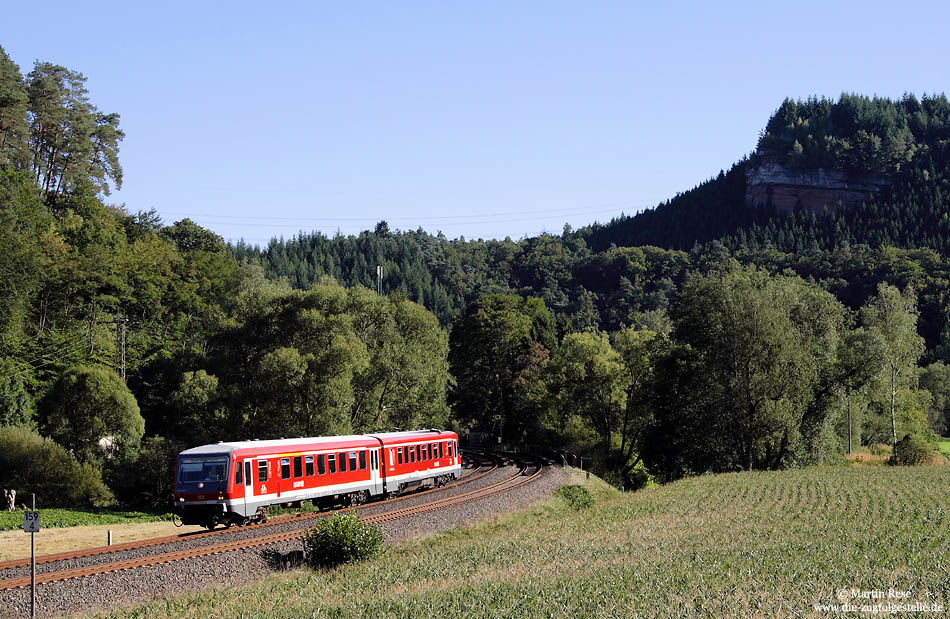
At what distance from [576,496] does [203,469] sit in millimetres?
18007

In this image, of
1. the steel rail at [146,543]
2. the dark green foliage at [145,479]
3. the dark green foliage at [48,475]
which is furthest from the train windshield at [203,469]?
the dark green foliage at [48,475]

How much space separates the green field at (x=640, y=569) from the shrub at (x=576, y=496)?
18.6ft

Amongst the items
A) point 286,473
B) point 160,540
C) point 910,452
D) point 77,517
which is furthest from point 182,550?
point 910,452

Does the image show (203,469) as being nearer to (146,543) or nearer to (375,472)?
(146,543)

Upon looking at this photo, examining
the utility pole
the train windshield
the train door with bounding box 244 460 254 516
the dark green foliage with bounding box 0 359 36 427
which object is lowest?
the train door with bounding box 244 460 254 516

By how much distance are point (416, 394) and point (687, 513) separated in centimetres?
2269

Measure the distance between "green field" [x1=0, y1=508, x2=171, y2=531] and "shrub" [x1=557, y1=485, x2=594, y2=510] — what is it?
59.1ft

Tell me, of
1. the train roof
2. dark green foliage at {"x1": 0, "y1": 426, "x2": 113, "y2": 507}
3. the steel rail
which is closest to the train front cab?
the train roof

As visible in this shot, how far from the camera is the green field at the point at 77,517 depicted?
33250 mm

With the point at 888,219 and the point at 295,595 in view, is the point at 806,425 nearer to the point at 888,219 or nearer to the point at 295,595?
the point at 295,595

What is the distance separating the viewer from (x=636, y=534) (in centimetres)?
2358

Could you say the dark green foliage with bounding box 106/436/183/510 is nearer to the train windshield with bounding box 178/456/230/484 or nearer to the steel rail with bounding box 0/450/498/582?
the steel rail with bounding box 0/450/498/582

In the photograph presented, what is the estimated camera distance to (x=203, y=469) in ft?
82.7

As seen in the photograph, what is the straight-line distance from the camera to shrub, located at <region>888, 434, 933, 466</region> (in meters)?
55.3
